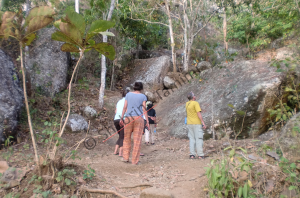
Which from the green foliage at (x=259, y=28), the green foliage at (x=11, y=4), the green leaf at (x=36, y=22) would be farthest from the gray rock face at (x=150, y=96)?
the green leaf at (x=36, y=22)

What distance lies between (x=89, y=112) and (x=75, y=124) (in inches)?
52.1

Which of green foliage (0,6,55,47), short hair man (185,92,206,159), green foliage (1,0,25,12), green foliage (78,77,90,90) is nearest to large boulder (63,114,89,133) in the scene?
green foliage (78,77,90,90)

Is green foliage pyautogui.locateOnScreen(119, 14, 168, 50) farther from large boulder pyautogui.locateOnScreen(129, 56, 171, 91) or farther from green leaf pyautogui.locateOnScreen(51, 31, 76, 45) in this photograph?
green leaf pyautogui.locateOnScreen(51, 31, 76, 45)

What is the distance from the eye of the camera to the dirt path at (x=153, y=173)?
3.49 m

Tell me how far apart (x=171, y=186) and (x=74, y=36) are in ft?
8.51

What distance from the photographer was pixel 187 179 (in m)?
3.92

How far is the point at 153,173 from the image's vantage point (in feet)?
14.3

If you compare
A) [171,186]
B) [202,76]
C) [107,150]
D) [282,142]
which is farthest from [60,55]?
[282,142]

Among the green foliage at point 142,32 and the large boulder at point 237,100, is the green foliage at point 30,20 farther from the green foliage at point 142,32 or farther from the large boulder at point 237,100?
the green foliage at point 142,32

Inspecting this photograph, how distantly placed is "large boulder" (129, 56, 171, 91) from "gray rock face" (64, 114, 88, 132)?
6221 millimetres

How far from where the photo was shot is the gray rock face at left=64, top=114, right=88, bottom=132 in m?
7.17

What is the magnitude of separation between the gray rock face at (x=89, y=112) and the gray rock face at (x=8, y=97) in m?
2.68

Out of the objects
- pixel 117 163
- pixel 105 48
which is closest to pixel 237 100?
pixel 117 163

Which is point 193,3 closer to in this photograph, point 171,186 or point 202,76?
point 202,76
